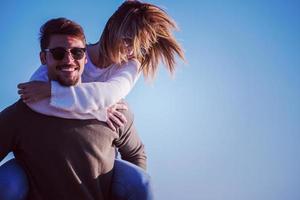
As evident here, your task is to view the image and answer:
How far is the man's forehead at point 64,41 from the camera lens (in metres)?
4.15

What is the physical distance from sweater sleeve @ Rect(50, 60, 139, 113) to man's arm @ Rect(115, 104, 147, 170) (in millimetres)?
270

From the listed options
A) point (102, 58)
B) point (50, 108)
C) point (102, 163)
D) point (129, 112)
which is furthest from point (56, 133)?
point (102, 58)

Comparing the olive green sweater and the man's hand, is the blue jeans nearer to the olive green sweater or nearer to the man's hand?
the olive green sweater

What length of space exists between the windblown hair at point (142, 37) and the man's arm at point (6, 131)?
1.35 metres

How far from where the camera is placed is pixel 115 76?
443 cm

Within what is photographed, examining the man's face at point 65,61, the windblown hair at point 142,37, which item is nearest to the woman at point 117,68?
the windblown hair at point 142,37

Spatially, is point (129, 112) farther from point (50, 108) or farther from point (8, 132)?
point (8, 132)

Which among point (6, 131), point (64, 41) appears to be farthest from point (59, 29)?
point (6, 131)

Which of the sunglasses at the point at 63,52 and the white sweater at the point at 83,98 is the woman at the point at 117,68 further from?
the sunglasses at the point at 63,52

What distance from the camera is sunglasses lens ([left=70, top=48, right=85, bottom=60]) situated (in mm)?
4139

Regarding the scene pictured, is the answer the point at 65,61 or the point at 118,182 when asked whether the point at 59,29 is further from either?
the point at 118,182

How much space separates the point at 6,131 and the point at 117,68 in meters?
1.41

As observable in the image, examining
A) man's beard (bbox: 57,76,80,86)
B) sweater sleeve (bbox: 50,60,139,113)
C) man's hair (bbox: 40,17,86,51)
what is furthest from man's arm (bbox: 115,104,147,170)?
man's hair (bbox: 40,17,86,51)

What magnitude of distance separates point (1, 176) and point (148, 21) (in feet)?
7.13
